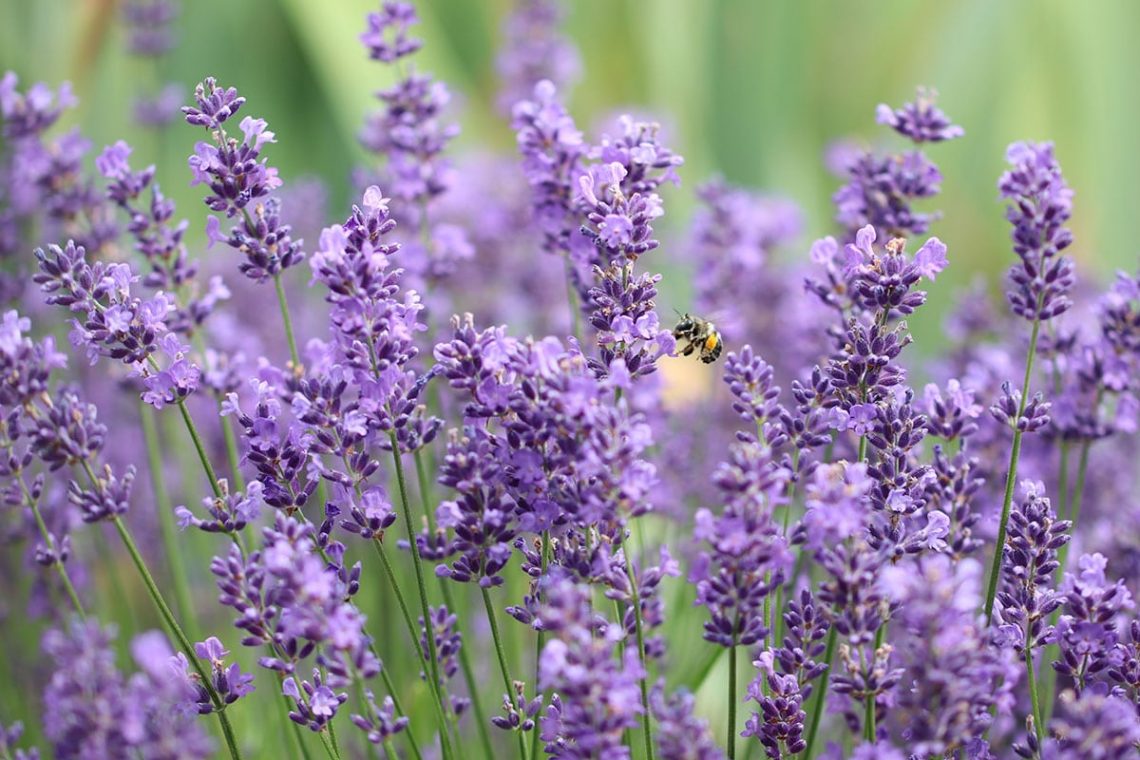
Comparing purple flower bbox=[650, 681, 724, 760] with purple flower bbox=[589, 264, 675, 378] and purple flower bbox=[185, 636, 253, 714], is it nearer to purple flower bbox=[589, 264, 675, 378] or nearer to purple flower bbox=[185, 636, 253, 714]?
purple flower bbox=[589, 264, 675, 378]

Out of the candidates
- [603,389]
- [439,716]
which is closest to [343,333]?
[603,389]

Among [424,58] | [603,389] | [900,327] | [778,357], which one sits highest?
[424,58]

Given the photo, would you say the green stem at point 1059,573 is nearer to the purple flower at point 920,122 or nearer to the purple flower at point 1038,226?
the purple flower at point 1038,226

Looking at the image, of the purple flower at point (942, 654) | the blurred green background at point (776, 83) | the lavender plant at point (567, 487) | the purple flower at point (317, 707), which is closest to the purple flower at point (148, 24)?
the lavender plant at point (567, 487)

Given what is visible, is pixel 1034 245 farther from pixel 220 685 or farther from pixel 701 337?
pixel 220 685

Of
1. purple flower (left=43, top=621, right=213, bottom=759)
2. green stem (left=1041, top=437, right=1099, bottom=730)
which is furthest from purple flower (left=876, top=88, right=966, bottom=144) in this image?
purple flower (left=43, top=621, right=213, bottom=759)

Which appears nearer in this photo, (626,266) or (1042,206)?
(626,266)

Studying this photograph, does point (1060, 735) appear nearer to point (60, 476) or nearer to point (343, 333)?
point (343, 333)
